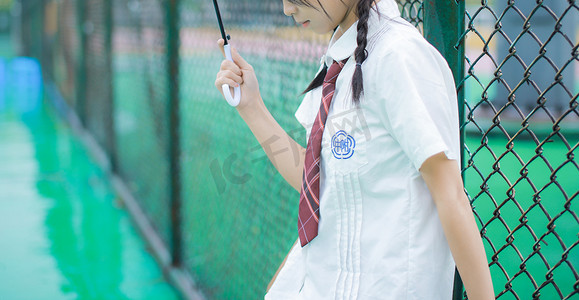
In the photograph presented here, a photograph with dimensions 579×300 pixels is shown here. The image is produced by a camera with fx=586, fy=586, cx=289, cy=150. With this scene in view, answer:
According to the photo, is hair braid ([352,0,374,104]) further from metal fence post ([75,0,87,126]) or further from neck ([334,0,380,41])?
metal fence post ([75,0,87,126])

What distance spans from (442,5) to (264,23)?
1.03m

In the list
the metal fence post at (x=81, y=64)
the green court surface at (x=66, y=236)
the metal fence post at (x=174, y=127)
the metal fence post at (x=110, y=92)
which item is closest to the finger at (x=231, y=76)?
the metal fence post at (x=174, y=127)

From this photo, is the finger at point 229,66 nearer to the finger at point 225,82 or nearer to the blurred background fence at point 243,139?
the finger at point 225,82

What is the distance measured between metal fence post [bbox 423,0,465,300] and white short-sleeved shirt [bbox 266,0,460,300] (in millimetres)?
193

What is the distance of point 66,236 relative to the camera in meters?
3.90

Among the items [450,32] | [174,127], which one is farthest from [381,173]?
[174,127]

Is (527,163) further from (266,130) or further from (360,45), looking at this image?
(266,130)

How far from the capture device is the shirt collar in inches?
42.7

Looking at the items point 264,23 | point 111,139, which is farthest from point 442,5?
point 111,139

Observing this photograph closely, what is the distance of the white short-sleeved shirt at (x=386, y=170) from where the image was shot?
0.97 m

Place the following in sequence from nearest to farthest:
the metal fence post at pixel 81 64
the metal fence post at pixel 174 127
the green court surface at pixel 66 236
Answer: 1. the metal fence post at pixel 174 127
2. the green court surface at pixel 66 236
3. the metal fence post at pixel 81 64

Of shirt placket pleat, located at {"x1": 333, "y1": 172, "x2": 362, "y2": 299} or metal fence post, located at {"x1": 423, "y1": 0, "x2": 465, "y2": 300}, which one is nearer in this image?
shirt placket pleat, located at {"x1": 333, "y1": 172, "x2": 362, "y2": 299}

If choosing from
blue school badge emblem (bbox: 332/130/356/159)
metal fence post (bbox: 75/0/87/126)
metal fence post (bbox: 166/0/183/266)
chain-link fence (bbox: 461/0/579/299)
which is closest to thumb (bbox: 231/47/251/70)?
blue school badge emblem (bbox: 332/130/356/159)

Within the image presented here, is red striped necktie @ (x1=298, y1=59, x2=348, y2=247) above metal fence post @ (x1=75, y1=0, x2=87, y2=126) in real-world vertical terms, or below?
below
